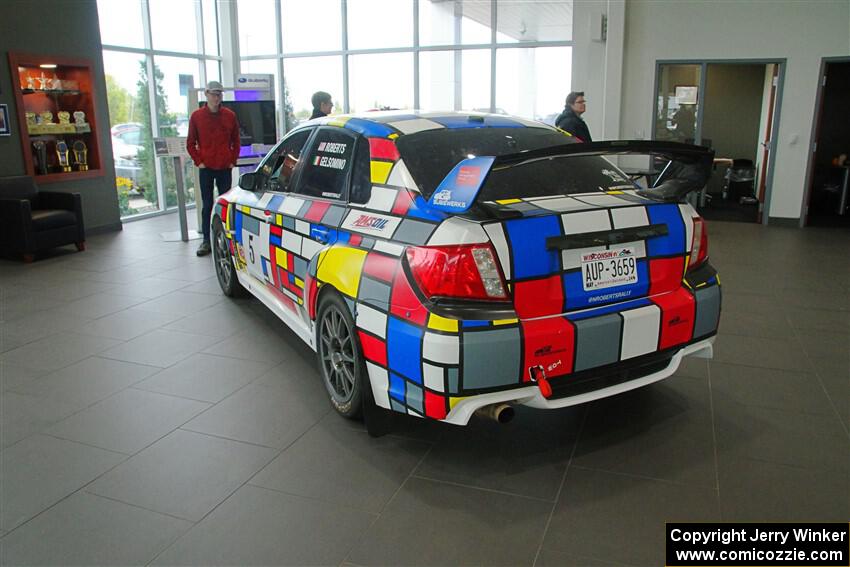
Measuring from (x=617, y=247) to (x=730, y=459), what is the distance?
41.5 inches

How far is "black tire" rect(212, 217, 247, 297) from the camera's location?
531 cm

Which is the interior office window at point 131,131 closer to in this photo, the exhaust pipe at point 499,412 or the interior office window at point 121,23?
the interior office window at point 121,23

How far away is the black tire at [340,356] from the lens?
296 cm

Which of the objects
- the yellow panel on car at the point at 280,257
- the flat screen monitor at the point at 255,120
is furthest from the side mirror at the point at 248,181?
the flat screen monitor at the point at 255,120

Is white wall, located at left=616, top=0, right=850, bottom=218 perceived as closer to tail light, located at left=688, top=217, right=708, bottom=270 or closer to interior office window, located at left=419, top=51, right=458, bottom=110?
interior office window, located at left=419, top=51, right=458, bottom=110

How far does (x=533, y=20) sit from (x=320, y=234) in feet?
31.5

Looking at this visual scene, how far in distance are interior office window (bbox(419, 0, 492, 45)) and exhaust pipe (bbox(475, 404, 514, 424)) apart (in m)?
10.5

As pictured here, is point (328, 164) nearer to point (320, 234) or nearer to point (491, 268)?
point (320, 234)

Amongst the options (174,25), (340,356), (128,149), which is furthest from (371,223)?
(174,25)

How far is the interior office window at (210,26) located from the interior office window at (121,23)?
1853mm

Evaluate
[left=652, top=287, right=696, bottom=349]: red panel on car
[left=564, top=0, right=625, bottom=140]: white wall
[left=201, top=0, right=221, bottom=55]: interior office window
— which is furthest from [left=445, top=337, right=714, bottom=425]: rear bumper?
[left=201, top=0, right=221, bottom=55]: interior office window

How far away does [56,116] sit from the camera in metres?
8.81

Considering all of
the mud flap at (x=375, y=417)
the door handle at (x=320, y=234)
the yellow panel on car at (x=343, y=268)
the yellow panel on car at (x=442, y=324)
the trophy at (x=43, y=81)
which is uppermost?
the trophy at (x=43, y=81)

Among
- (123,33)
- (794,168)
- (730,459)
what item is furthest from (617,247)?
(123,33)
